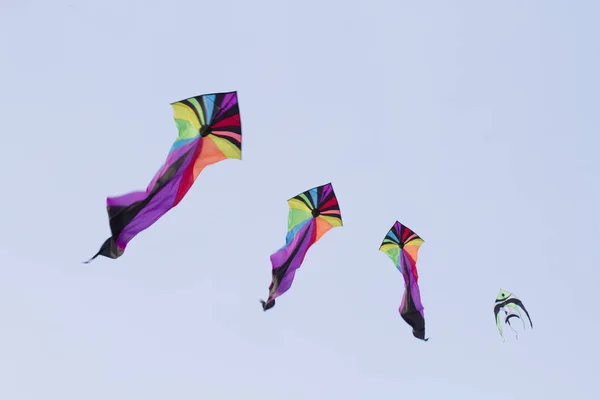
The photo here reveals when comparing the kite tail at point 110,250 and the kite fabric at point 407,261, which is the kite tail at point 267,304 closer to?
the kite tail at point 110,250

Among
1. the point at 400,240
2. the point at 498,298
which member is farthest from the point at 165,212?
the point at 498,298

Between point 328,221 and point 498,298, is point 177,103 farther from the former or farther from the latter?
point 498,298

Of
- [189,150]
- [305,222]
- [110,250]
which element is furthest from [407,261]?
[110,250]

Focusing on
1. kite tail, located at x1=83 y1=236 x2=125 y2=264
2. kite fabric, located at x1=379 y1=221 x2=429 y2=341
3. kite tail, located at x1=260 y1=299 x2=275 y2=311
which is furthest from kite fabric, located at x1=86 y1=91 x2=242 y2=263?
kite fabric, located at x1=379 y1=221 x2=429 y2=341

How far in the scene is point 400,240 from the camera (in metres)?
21.4

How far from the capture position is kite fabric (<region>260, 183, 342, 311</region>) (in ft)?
63.0

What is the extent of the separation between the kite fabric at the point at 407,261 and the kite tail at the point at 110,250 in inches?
373

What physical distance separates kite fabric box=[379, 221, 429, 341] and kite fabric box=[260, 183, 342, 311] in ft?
8.40

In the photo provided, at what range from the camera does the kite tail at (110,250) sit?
48.5ft

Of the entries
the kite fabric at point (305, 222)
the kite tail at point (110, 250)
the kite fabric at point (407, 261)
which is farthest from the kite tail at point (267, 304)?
the kite fabric at point (407, 261)

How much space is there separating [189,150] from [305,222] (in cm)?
490

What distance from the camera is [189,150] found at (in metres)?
16.2

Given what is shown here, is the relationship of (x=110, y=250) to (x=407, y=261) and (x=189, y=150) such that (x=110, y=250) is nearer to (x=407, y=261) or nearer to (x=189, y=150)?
(x=189, y=150)

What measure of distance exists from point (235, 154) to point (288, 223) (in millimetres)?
4072
